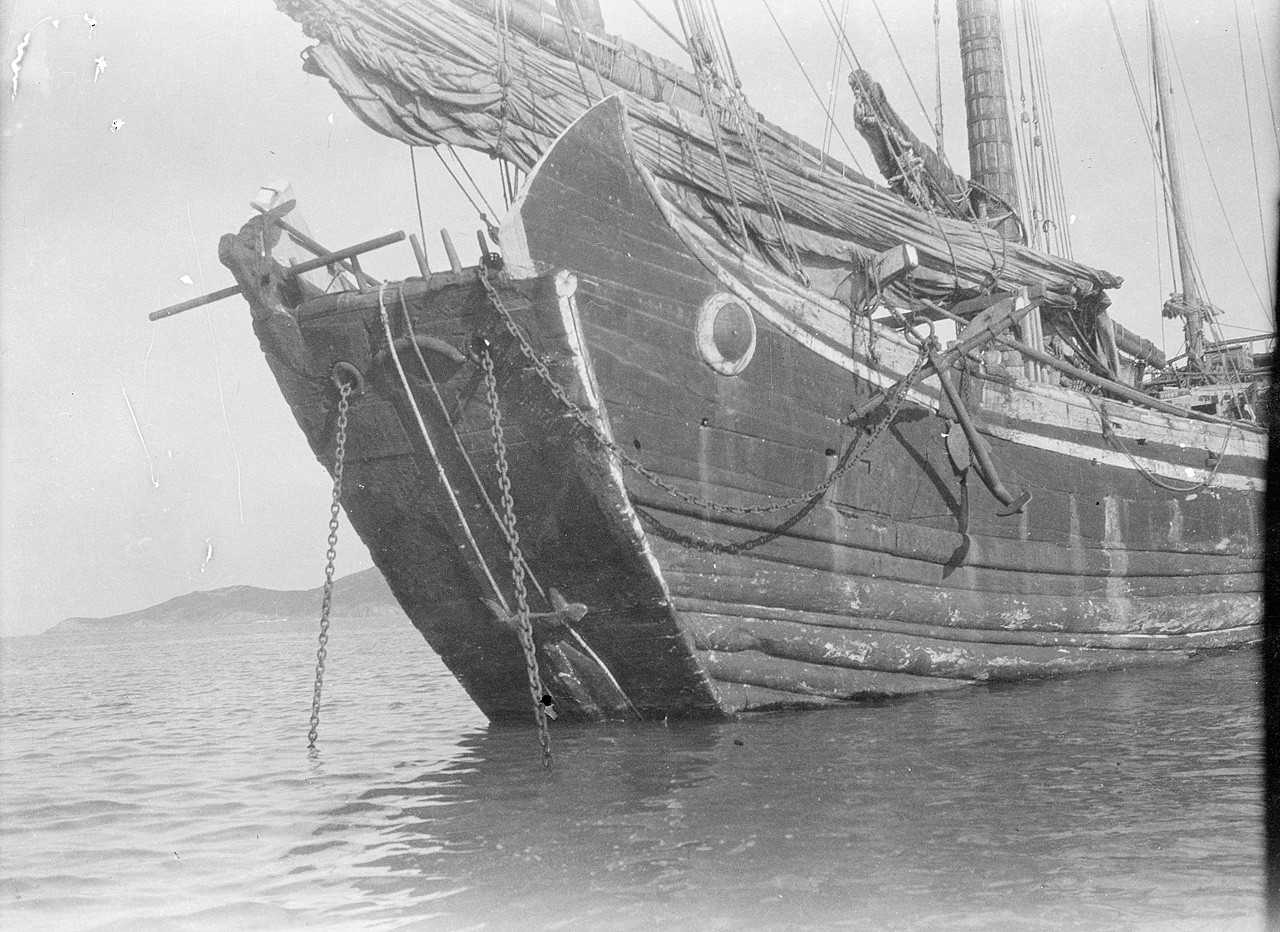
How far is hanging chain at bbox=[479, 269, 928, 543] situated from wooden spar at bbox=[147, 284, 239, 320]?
1.58m

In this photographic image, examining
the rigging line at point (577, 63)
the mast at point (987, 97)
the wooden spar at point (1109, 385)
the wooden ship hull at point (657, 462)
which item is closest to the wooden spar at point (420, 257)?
the wooden ship hull at point (657, 462)

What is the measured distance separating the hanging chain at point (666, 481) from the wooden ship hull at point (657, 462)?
2 cm

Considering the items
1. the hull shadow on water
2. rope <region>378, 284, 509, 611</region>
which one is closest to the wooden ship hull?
rope <region>378, 284, 509, 611</region>

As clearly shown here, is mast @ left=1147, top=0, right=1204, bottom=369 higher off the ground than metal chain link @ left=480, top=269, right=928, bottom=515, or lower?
higher

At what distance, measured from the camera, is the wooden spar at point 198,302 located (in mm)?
6332

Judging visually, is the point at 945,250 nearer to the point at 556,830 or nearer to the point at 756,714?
the point at 756,714

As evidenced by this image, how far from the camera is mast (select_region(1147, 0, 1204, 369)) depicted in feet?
60.6

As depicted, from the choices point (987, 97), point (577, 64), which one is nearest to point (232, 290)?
point (577, 64)

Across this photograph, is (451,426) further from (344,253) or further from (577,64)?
(577,64)

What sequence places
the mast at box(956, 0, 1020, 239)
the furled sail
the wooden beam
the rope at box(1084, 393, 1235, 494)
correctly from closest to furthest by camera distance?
1. the furled sail
2. the wooden beam
3. the rope at box(1084, 393, 1235, 494)
4. the mast at box(956, 0, 1020, 239)

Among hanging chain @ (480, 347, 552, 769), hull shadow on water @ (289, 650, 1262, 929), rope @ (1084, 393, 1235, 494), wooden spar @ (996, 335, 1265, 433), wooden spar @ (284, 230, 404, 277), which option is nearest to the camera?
hull shadow on water @ (289, 650, 1262, 929)

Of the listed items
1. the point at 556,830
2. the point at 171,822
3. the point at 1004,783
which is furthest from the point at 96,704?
the point at 1004,783

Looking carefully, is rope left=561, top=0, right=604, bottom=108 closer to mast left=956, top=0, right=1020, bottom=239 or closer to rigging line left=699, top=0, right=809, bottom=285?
rigging line left=699, top=0, right=809, bottom=285

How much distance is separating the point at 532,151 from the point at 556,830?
4.86 m
